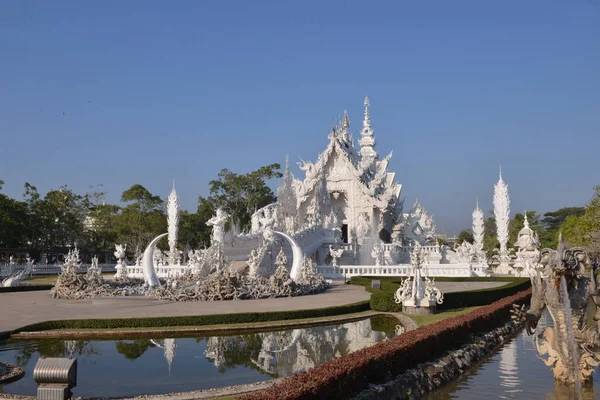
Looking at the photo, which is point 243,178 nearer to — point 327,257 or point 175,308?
point 327,257

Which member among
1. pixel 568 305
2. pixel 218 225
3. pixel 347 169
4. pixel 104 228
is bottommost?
pixel 568 305

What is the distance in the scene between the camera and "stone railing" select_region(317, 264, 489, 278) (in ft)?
107

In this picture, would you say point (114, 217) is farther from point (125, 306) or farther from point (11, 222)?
point (125, 306)

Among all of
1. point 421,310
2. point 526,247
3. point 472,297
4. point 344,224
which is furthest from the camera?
point 344,224

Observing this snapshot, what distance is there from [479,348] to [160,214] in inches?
2185

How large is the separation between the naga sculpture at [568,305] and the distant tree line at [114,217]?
127 ft

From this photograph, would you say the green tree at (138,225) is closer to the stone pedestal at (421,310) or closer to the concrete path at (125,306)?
the concrete path at (125,306)

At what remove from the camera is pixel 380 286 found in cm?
2336

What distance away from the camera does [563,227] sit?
202 ft

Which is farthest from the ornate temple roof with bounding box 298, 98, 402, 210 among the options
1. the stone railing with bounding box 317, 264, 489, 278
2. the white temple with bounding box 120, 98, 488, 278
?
the stone railing with bounding box 317, 264, 489, 278

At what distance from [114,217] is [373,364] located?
58713mm

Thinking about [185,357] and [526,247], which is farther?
[526,247]

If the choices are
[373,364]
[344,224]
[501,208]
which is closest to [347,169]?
[344,224]

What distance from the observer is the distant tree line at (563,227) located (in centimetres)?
3681
